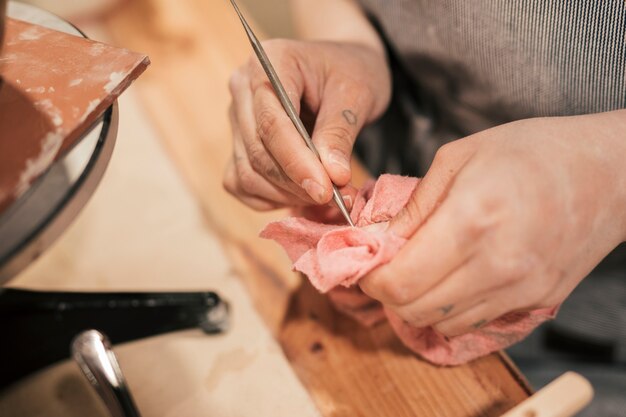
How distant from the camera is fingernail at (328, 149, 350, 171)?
46 cm

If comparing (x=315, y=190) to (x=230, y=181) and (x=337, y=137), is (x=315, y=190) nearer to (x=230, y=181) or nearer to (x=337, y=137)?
(x=337, y=137)

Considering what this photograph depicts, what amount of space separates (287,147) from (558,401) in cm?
29

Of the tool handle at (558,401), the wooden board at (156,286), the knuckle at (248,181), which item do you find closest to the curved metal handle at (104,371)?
the wooden board at (156,286)

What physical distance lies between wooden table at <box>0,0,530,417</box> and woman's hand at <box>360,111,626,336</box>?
118 mm

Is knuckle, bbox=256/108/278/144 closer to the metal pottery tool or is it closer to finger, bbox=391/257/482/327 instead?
the metal pottery tool

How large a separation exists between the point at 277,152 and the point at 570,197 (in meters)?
0.25

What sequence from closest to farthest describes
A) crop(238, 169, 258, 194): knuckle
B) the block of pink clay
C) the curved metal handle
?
the block of pink clay
the curved metal handle
crop(238, 169, 258, 194): knuckle

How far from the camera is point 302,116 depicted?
599 millimetres

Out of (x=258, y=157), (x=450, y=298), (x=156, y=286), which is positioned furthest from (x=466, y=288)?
(x=156, y=286)

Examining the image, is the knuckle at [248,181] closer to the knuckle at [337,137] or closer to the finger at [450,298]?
the knuckle at [337,137]

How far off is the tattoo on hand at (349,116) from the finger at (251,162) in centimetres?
8

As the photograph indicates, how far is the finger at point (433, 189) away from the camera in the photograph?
40cm

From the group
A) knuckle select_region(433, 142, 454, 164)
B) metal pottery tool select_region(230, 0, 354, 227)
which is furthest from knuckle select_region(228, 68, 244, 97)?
knuckle select_region(433, 142, 454, 164)

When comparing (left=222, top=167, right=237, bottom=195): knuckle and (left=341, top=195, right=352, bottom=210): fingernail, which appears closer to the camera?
(left=341, top=195, right=352, bottom=210): fingernail
